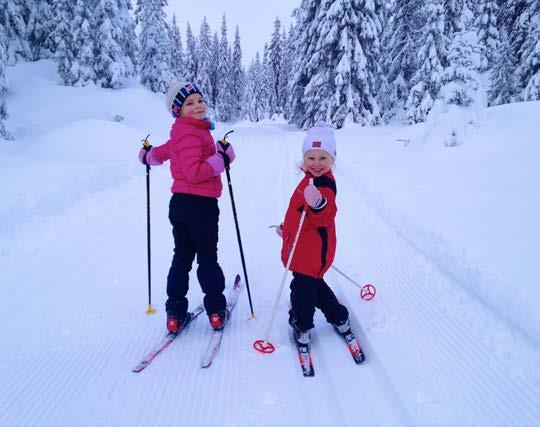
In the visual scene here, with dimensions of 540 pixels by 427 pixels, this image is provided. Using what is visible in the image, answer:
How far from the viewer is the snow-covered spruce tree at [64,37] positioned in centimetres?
1934

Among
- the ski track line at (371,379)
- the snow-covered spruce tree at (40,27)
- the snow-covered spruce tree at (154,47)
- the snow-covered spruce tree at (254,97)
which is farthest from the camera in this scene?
the snow-covered spruce tree at (254,97)

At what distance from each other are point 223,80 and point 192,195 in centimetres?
5442

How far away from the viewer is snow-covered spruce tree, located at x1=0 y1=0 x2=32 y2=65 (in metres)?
19.7

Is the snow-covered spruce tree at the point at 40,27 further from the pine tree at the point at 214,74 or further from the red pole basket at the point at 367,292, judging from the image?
the pine tree at the point at 214,74

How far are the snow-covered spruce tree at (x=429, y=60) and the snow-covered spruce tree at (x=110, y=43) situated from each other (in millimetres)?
17426

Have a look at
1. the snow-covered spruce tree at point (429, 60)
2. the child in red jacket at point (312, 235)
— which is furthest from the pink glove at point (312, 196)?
the snow-covered spruce tree at point (429, 60)

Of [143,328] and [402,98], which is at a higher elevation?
[402,98]

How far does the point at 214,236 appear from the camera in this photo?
3018mm

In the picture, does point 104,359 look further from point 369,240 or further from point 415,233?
point 415,233

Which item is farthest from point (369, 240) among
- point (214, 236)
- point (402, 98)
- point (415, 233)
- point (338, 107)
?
point (402, 98)

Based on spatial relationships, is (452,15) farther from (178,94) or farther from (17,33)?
(17,33)

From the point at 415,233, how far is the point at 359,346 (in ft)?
8.19

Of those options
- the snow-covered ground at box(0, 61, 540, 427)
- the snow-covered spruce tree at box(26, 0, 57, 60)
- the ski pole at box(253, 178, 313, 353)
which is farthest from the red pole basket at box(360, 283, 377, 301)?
the snow-covered spruce tree at box(26, 0, 57, 60)

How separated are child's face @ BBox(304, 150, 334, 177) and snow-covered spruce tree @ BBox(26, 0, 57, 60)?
2479cm
